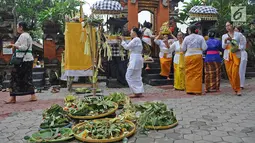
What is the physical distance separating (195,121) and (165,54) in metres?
5.10

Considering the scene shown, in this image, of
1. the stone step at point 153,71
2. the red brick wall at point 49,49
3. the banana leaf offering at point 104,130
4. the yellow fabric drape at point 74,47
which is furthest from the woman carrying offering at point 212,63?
the red brick wall at point 49,49

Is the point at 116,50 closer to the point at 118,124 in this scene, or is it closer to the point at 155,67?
the point at 155,67

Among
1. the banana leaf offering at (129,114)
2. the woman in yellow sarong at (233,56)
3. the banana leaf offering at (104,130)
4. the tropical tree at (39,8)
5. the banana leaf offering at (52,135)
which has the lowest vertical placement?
the banana leaf offering at (52,135)

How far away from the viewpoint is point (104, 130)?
327 cm

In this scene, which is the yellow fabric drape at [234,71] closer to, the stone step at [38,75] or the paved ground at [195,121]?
the paved ground at [195,121]

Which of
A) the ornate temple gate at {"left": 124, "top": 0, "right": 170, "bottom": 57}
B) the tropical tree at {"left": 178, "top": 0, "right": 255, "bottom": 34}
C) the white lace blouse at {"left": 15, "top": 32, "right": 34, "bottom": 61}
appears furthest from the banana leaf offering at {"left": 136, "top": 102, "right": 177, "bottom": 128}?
the ornate temple gate at {"left": 124, "top": 0, "right": 170, "bottom": 57}

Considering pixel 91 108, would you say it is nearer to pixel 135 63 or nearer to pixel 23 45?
pixel 135 63

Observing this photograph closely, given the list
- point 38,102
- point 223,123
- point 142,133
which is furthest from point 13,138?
point 223,123

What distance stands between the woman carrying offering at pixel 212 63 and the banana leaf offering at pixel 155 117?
3433mm

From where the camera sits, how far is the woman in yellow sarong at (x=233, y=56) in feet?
20.5

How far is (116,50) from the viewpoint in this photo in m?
8.27

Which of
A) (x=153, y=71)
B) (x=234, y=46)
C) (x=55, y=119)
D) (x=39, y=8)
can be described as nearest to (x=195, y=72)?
(x=234, y=46)

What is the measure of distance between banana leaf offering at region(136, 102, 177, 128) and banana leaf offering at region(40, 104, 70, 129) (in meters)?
1.14

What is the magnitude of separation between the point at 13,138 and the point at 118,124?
1.42m
